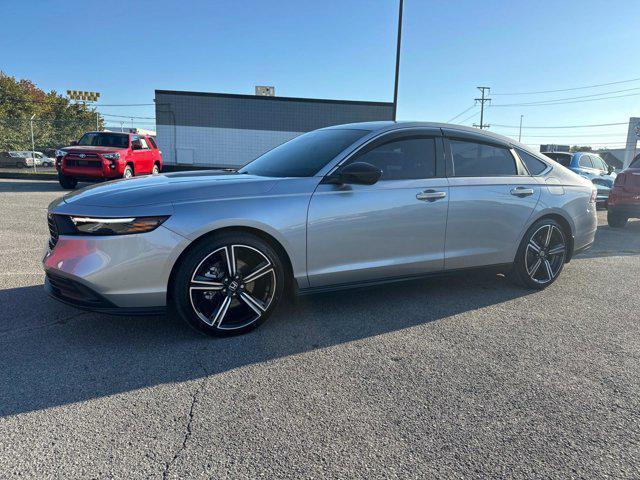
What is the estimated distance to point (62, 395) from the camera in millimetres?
2613

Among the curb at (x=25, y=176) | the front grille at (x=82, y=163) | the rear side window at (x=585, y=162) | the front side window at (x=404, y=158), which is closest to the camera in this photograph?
the front side window at (x=404, y=158)

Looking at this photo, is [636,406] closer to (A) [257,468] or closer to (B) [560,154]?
(A) [257,468]

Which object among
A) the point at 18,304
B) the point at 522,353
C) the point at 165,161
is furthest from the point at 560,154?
the point at 165,161

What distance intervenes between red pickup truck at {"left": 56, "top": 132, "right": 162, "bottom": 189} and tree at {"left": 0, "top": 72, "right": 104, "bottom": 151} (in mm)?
8899

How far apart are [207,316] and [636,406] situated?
8.95ft

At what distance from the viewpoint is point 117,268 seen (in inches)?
119

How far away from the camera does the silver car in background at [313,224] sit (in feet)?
10.2

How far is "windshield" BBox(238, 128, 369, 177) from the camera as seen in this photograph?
12.7ft

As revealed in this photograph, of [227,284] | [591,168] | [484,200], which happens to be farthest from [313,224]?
[591,168]

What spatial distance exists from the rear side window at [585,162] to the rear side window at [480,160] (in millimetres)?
9023

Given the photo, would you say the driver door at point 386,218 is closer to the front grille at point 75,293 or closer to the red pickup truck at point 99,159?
the front grille at point 75,293

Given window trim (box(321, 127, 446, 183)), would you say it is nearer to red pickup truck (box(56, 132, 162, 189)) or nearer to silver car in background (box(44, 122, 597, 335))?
silver car in background (box(44, 122, 597, 335))

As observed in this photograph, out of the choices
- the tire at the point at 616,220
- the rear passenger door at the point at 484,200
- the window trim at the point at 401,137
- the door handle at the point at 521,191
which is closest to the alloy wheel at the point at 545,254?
the rear passenger door at the point at 484,200

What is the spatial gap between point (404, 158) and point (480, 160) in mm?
921
